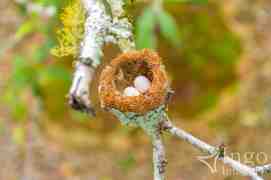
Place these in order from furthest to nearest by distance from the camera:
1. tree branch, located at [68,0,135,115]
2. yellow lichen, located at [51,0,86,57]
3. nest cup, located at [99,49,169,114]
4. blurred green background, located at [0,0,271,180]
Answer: blurred green background, located at [0,0,271,180] → yellow lichen, located at [51,0,86,57] → nest cup, located at [99,49,169,114] → tree branch, located at [68,0,135,115]

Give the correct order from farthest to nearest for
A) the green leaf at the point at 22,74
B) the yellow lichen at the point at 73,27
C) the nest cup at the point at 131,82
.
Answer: the green leaf at the point at 22,74
the yellow lichen at the point at 73,27
the nest cup at the point at 131,82

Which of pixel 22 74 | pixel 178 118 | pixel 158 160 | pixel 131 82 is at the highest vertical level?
pixel 178 118

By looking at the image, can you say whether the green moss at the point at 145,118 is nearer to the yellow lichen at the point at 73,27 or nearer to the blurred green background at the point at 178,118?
the yellow lichen at the point at 73,27

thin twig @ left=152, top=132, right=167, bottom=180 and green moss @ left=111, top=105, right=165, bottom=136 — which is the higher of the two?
green moss @ left=111, top=105, right=165, bottom=136

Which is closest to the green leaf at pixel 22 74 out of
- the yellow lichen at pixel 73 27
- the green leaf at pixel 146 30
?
the green leaf at pixel 146 30

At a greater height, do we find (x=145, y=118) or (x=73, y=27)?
(x=73, y=27)

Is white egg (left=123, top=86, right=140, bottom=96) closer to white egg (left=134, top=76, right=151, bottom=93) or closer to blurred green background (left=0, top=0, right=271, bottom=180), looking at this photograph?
white egg (left=134, top=76, right=151, bottom=93)

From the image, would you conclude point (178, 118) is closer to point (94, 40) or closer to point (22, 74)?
point (22, 74)

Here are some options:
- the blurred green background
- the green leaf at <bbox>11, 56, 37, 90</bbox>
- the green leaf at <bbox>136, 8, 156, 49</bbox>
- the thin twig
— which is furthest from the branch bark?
the blurred green background

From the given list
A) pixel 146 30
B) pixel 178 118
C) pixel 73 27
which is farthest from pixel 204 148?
pixel 178 118
